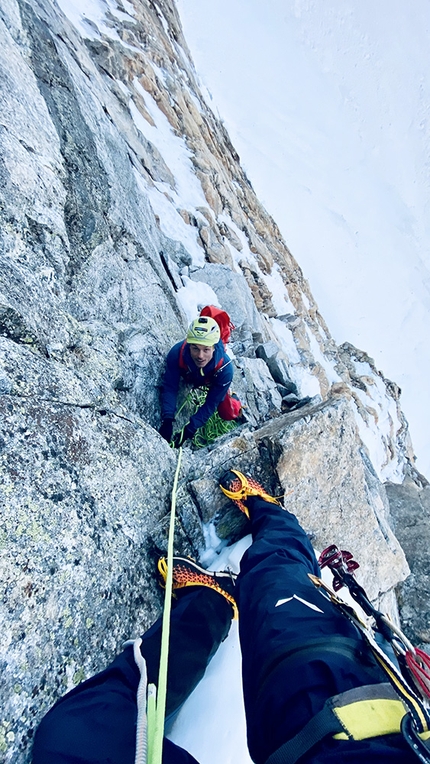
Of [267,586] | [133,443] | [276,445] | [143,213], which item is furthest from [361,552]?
[143,213]

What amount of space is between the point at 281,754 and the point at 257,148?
3002 cm

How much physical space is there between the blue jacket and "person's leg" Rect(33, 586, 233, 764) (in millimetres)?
2243

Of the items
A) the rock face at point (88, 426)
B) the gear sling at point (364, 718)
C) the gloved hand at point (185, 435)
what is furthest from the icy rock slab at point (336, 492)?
the gear sling at point (364, 718)

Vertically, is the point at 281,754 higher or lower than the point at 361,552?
higher

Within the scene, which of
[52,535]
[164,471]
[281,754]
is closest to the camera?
[281,754]

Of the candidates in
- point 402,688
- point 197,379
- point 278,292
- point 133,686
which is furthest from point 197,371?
point 278,292

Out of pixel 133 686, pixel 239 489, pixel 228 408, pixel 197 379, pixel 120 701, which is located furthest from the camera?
pixel 228 408

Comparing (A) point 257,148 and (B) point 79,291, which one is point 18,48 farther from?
(A) point 257,148

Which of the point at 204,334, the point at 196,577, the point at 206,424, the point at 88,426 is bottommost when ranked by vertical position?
the point at 206,424

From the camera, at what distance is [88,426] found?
9.06 feet

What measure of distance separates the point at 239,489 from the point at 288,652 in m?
1.79

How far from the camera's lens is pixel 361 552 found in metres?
4.13

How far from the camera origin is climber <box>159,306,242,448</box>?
4.16 metres

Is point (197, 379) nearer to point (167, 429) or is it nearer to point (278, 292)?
point (167, 429)
